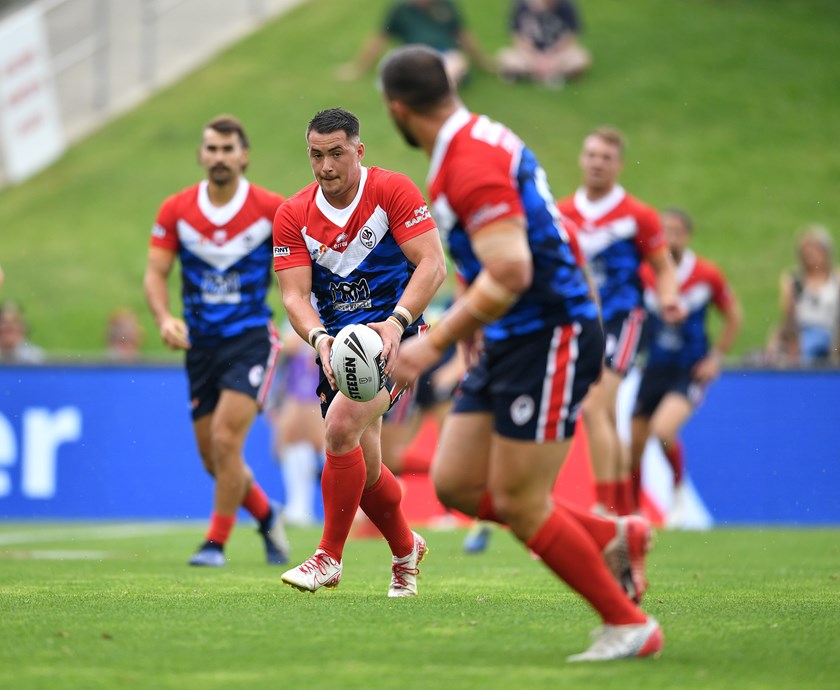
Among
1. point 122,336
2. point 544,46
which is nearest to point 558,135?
point 544,46

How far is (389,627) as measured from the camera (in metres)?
5.89

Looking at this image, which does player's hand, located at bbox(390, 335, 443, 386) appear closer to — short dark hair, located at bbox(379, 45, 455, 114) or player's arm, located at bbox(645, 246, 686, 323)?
short dark hair, located at bbox(379, 45, 455, 114)

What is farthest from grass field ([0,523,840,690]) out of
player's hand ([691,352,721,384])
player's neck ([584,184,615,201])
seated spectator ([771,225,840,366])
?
seated spectator ([771,225,840,366])

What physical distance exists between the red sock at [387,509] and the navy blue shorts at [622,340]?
3.80 m

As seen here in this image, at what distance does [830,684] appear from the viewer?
470cm

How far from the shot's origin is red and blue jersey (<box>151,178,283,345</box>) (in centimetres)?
930

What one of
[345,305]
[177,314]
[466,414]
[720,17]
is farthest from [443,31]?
[466,414]

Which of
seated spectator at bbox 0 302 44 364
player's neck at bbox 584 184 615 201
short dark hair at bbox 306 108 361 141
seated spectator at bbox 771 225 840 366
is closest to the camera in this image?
short dark hair at bbox 306 108 361 141

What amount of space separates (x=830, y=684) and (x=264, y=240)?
543cm

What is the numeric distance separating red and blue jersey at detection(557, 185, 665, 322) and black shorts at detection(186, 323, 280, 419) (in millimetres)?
2805

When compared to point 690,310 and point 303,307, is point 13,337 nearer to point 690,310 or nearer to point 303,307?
point 690,310

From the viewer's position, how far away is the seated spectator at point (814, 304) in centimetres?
1555

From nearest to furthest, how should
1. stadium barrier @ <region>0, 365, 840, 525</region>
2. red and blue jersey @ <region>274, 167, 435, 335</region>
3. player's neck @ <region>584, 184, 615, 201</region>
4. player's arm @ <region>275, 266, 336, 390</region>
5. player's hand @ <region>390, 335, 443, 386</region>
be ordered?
player's hand @ <region>390, 335, 443, 386</region> < player's arm @ <region>275, 266, 336, 390</region> < red and blue jersey @ <region>274, 167, 435, 335</region> < player's neck @ <region>584, 184, 615, 201</region> < stadium barrier @ <region>0, 365, 840, 525</region>

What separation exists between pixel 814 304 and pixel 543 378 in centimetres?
1125
